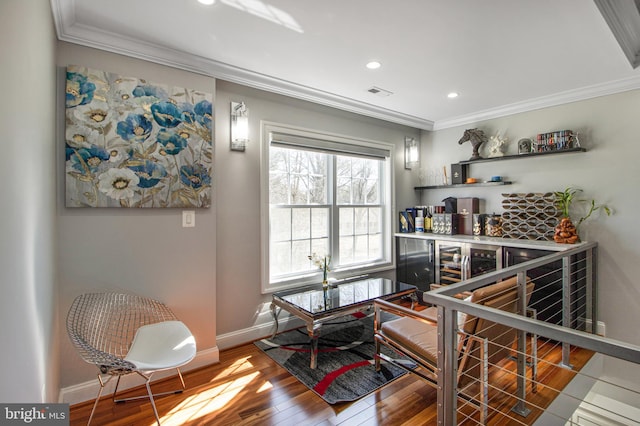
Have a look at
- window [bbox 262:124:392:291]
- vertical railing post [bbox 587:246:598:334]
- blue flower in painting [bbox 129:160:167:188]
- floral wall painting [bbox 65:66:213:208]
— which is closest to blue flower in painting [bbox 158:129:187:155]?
floral wall painting [bbox 65:66:213:208]

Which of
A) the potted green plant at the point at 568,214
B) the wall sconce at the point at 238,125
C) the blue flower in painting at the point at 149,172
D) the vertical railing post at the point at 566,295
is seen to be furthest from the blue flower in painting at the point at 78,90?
the potted green plant at the point at 568,214

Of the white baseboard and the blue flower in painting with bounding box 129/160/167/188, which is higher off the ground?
the blue flower in painting with bounding box 129/160/167/188

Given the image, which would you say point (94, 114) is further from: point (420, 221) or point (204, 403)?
point (420, 221)

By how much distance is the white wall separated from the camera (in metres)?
3.10

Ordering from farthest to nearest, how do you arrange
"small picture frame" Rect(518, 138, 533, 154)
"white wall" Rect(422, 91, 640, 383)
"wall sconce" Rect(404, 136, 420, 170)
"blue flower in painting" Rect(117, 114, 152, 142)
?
"wall sconce" Rect(404, 136, 420, 170) < "small picture frame" Rect(518, 138, 533, 154) < "white wall" Rect(422, 91, 640, 383) < "blue flower in painting" Rect(117, 114, 152, 142)

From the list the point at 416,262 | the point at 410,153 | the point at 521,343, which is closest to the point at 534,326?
the point at 521,343

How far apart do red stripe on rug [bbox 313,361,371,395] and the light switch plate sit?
62.9 inches

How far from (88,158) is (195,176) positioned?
2.36 ft

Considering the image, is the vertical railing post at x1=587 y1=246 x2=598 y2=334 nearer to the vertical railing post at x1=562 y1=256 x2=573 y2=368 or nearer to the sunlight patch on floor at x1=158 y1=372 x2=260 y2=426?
the vertical railing post at x1=562 y1=256 x2=573 y2=368

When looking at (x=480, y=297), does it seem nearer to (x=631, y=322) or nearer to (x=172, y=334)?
(x=172, y=334)

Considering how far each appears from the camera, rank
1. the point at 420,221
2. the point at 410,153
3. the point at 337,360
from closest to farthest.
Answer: the point at 337,360
the point at 420,221
the point at 410,153

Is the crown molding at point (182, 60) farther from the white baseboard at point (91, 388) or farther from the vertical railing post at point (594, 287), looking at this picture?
the vertical railing post at point (594, 287)

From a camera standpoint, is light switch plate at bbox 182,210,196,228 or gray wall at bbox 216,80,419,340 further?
gray wall at bbox 216,80,419,340

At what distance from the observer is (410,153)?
465cm
